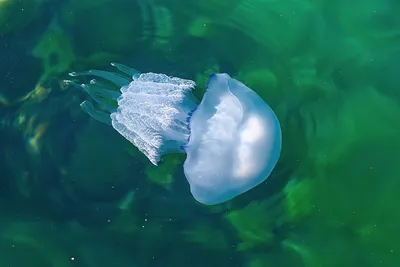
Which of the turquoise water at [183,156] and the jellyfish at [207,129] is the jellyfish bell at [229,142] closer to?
the jellyfish at [207,129]

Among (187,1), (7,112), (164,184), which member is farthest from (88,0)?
(164,184)

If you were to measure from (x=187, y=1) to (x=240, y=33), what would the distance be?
43 centimetres

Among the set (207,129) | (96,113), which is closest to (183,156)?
(207,129)

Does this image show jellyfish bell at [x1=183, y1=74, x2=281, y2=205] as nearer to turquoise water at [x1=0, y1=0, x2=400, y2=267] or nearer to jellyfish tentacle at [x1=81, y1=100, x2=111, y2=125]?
turquoise water at [x1=0, y1=0, x2=400, y2=267]

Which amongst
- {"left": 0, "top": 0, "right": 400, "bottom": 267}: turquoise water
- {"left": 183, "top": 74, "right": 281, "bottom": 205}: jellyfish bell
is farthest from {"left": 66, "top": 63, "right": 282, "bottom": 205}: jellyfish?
{"left": 0, "top": 0, "right": 400, "bottom": 267}: turquoise water

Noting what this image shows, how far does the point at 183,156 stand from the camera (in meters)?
3.79

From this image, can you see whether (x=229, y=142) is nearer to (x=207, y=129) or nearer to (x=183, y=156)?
(x=207, y=129)

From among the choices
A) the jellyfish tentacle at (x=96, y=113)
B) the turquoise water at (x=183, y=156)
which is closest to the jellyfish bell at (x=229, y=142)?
the turquoise water at (x=183, y=156)

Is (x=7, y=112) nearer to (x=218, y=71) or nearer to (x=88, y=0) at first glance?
(x=88, y=0)

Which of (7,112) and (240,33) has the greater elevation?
(240,33)

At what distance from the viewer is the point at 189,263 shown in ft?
11.9

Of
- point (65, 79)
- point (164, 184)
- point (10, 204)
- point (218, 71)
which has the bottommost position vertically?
point (10, 204)

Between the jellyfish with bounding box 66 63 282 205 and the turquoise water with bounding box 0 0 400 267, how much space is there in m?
0.22

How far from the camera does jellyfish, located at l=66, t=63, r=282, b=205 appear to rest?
335 centimetres
